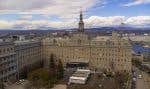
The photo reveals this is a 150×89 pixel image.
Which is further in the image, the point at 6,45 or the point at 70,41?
the point at 70,41

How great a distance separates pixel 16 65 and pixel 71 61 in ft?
66.4

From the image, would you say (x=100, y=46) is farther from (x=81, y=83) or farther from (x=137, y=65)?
(x=81, y=83)

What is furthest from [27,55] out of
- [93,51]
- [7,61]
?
[93,51]

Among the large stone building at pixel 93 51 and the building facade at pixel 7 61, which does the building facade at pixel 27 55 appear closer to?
the building facade at pixel 7 61

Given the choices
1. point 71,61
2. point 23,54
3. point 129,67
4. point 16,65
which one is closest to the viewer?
point 16,65

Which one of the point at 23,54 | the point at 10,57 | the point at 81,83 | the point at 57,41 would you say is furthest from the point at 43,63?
the point at 81,83

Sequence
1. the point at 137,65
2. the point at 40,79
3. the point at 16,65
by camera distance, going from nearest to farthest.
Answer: the point at 40,79
the point at 16,65
the point at 137,65

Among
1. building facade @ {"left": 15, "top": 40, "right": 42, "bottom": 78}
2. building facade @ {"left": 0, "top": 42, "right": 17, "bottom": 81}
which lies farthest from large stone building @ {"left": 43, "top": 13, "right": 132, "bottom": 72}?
building facade @ {"left": 0, "top": 42, "right": 17, "bottom": 81}

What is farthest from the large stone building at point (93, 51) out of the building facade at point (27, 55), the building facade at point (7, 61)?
the building facade at point (7, 61)

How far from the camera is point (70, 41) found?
90000 millimetres

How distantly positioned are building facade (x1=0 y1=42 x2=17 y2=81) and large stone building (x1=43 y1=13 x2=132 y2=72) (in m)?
20.1

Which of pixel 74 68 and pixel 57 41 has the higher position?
pixel 57 41

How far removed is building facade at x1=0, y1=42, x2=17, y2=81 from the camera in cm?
6662

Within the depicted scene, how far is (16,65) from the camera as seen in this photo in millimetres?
73500
